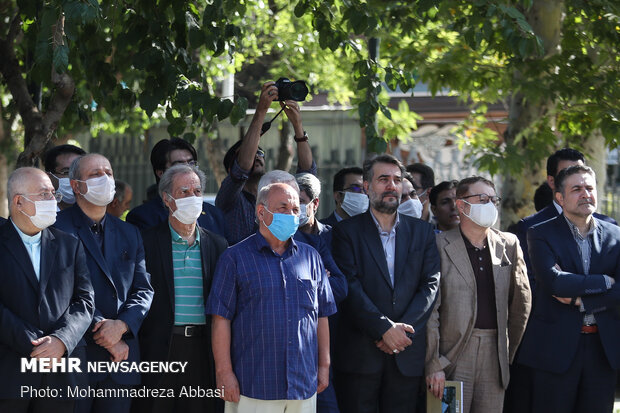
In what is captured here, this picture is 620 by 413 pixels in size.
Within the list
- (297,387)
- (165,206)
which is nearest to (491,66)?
Answer: (165,206)

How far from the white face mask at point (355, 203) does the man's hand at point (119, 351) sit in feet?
8.95

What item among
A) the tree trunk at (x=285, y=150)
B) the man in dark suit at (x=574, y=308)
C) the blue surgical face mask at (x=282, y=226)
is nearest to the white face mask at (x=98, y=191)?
the blue surgical face mask at (x=282, y=226)

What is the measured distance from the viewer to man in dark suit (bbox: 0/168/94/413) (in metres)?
5.07

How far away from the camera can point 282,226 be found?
564cm

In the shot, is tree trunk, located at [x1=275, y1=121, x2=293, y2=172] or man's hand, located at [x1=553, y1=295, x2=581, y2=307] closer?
man's hand, located at [x1=553, y1=295, x2=581, y2=307]

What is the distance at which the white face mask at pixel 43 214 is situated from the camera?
5.27m

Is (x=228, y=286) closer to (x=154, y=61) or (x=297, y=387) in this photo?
(x=297, y=387)

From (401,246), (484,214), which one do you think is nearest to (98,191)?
(401,246)

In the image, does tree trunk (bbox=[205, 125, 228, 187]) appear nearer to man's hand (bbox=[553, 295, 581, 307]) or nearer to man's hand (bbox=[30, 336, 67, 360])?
man's hand (bbox=[553, 295, 581, 307])

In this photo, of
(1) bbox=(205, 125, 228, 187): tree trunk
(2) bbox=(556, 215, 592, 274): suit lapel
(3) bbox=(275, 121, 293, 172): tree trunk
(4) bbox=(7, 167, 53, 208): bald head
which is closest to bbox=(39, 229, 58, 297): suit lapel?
(4) bbox=(7, 167, 53, 208): bald head

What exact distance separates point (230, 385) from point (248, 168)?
1.85m

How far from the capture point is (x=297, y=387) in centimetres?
547

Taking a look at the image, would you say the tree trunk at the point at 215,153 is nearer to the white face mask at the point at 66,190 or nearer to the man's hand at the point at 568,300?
the white face mask at the point at 66,190

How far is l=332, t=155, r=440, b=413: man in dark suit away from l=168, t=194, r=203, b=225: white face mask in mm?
1134
